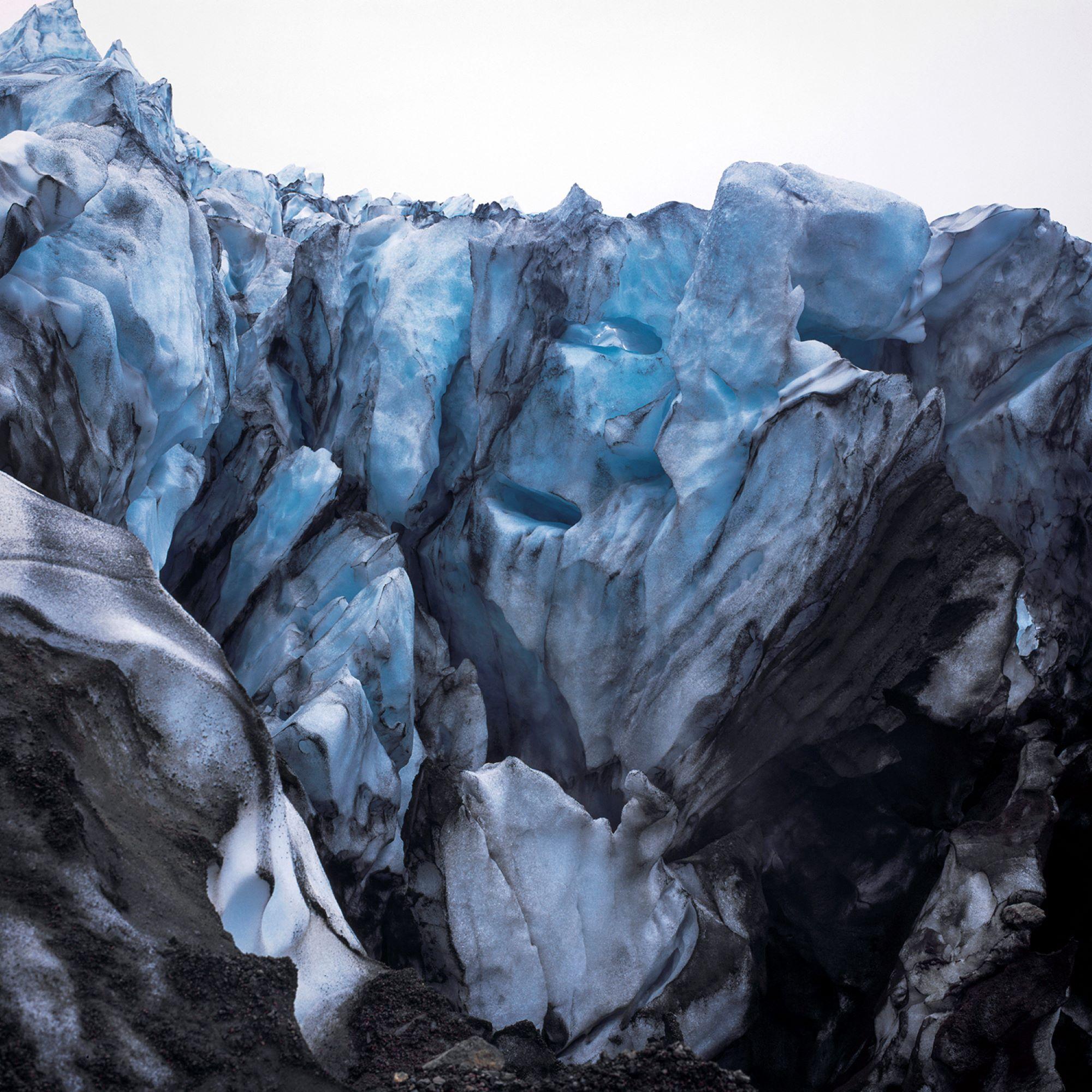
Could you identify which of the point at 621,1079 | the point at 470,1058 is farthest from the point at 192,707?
the point at 621,1079

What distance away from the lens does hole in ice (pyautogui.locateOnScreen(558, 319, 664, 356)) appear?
7414mm

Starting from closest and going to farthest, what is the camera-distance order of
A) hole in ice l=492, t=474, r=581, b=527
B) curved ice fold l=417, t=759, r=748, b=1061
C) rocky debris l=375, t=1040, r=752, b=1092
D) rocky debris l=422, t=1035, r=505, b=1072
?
rocky debris l=375, t=1040, r=752, b=1092 → rocky debris l=422, t=1035, r=505, b=1072 → curved ice fold l=417, t=759, r=748, b=1061 → hole in ice l=492, t=474, r=581, b=527

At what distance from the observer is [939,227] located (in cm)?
679

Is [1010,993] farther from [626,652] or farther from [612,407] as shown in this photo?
[612,407]

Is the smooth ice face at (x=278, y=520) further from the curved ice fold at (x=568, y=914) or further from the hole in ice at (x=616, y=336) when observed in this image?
the curved ice fold at (x=568, y=914)

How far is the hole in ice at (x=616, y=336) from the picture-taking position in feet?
24.3

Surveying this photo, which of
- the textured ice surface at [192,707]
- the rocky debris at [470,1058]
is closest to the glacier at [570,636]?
the textured ice surface at [192,707]

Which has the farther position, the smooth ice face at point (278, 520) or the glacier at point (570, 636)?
the smooth ice face at point (278, 520)

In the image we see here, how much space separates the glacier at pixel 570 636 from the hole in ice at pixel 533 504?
2.1 inches

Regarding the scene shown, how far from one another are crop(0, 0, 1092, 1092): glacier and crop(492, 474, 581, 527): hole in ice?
0.05m

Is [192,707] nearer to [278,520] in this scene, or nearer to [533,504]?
[278,520]

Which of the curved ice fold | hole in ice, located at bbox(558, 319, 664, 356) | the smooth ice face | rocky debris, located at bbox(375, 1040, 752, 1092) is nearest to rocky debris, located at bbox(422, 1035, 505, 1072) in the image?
rocky debris, located at bbox(375, 1040, 752, 1092)

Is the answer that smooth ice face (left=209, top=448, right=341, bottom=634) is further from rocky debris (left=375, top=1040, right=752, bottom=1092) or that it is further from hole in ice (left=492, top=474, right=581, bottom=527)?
rocky debris (left=375, top=1040, right=752, bottom=1092)

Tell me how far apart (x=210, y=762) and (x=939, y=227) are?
22.1 ft
